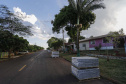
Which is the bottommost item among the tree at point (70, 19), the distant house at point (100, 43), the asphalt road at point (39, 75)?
the asphalt road at point (39, 75)

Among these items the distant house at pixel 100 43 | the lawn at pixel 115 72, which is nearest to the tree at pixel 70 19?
the distant house at pixel 100 43

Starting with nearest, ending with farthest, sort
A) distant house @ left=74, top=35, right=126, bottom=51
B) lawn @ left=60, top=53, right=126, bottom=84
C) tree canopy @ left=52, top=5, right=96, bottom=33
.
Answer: lawn @ left=60, top=53, right=126, bottom=84 < tree canopy @ left=52, top=5, right=96, bottom=33 < distant house @ left=74, top=35, right=126, bottom=51

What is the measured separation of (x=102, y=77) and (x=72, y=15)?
43.2ft

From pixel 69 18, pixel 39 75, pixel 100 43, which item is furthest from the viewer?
pixel 100 43

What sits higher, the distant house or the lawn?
the distant house

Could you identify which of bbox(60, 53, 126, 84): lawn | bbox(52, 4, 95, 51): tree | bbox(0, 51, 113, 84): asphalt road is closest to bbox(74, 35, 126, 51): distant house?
bbox(52, 4, 95, 51): tree

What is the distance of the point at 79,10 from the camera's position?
43.6ft

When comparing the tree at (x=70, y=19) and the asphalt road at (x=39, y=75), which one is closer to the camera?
the asphalt road at (x=39, y=75)

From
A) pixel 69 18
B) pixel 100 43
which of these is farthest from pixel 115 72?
pixel 100 43

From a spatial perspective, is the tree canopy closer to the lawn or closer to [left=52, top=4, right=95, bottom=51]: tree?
[left=52, top=4, right=95, bottom=51]: tree

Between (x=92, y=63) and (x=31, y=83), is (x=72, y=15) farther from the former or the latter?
(x=31, y=83)

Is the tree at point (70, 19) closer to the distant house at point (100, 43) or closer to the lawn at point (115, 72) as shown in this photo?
the distant house at point (100, 43)

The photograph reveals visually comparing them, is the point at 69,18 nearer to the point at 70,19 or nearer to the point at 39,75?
the point at 70,19

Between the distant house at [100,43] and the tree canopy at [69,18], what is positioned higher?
the tree canopy at [69,18]
